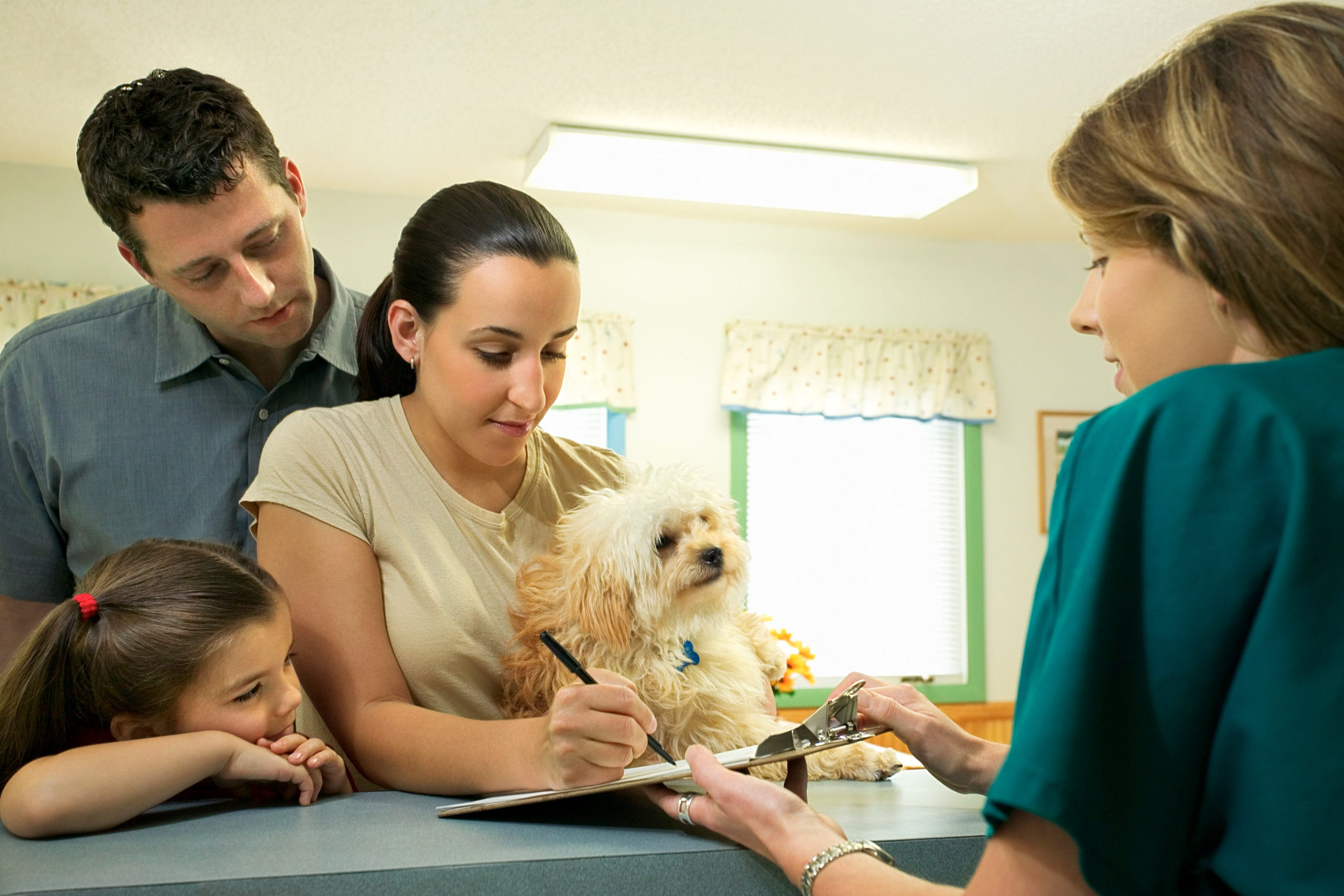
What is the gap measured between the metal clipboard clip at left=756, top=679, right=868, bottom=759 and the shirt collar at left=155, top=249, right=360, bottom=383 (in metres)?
1.01

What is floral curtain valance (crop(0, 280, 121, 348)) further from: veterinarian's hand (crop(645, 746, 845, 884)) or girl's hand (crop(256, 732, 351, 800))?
veterinarian's hand (crop(645, 746, 845, 884))

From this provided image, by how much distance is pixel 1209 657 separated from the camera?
51cm

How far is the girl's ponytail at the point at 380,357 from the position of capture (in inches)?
57.1

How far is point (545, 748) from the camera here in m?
0.94

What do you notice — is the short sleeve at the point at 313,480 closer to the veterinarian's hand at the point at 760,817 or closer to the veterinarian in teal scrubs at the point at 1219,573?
the veterinarian's hand at the point at 760,817

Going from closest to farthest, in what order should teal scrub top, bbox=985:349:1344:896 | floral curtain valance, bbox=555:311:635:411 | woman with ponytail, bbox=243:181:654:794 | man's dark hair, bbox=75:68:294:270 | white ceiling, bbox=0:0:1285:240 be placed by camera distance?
teal scrub top, bbox=985:349:1344:896
woman with ponytail, bbox=243:181:654:794
man's dark hair, bbox=75:68:294:270
white ceiling, bbox=0:0:1285:240
floral curtain valance, bbox=555:311:635:411

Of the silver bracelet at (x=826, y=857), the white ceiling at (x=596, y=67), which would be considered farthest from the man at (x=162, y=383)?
the white ceiling at (x=596, y=67)

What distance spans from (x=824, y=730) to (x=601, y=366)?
417cm

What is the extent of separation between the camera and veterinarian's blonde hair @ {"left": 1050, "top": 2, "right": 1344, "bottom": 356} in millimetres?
566

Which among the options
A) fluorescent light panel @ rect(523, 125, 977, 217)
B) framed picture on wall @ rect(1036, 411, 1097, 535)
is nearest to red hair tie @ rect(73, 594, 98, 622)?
fluorescent light panel @ rect(523, 125, 977, 217)

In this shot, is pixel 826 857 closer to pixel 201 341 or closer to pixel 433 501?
pixel 433 501

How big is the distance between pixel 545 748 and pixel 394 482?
A: 45 centimetres

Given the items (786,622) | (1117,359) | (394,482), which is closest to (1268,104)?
(1117,359)

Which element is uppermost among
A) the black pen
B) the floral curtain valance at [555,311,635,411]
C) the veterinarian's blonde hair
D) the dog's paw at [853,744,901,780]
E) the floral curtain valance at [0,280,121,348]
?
the floral curtain valance at [0,280,121,348]
